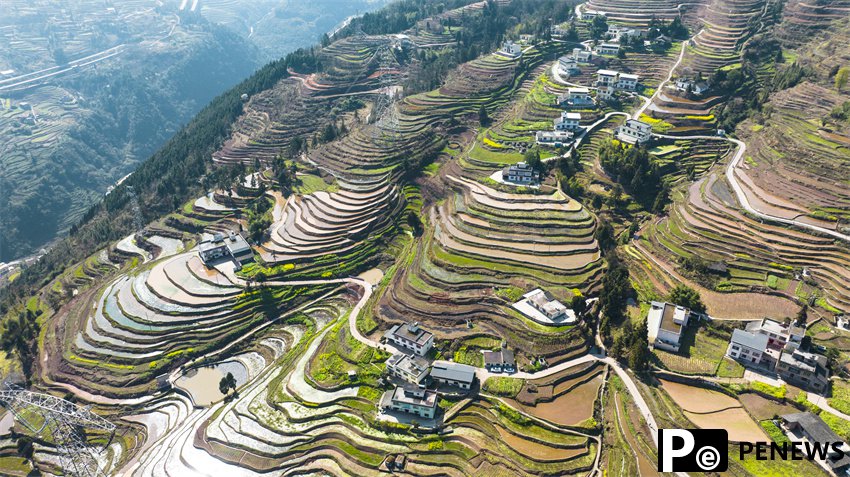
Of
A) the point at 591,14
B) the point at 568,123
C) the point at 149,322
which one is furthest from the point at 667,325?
the point at 591,14

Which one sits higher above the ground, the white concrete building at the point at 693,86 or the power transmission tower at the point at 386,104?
the white concrete building at the point at 693,86

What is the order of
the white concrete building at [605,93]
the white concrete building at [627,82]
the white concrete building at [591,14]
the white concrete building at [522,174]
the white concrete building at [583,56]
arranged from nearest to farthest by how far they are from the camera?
1. the white concrete building at [522,174]
2. the white concrete building at [605,93]
3. the white concrete building at [627,82]
4. the white concrete building at [583,56]
5. the white concrete building at [591,14]

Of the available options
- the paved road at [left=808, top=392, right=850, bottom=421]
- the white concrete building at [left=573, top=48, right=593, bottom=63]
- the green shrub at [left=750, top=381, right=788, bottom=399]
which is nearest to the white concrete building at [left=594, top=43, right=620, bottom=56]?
the white concrete building at [left=573, top=48, right=593, bottom=63]

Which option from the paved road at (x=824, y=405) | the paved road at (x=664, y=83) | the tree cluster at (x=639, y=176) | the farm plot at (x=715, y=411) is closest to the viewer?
the farm plot at (x=715, y=411)

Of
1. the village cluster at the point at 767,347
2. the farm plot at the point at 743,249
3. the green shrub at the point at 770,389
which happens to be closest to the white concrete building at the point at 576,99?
the farm plot at the point at 743,249

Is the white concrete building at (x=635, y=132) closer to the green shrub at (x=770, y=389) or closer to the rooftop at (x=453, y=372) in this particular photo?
the green shrub at (x=770, y=389)

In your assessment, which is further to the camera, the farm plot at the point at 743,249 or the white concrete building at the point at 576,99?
the white concrete building at the point at 576,99

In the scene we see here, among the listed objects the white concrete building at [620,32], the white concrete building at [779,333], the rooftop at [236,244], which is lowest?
the rooftop at [236,244]

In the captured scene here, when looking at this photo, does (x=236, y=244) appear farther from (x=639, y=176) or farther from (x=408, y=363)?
(x=639, y=176)
